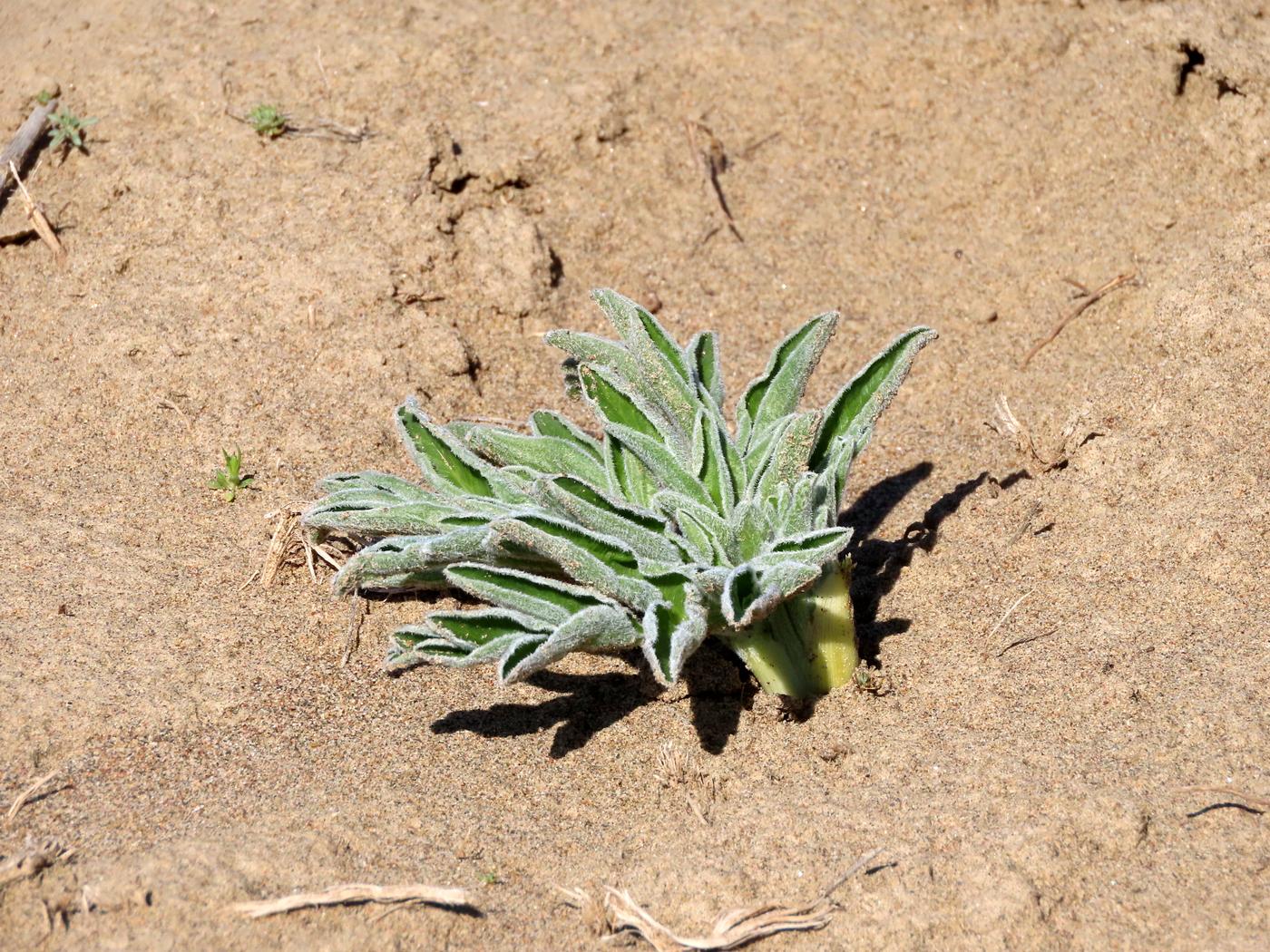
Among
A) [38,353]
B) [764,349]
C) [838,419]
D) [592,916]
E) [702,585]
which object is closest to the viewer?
[592,916]

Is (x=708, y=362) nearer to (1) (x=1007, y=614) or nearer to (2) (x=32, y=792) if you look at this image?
(1) (x=1007, y=614)

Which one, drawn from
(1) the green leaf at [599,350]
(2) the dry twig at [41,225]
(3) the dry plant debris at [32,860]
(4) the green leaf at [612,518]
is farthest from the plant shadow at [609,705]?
(2) the dry twig at [41,225]

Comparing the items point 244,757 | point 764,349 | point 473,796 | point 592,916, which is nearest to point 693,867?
point 592,916

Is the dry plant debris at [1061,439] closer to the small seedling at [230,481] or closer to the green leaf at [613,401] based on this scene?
the green leaf at [613,401]

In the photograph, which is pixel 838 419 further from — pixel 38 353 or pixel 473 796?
pixel 38 353

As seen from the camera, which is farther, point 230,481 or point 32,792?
point 230,481

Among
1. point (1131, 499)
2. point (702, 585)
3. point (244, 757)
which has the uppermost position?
point (702, 585)

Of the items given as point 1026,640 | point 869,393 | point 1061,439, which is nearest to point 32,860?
point 869,393
